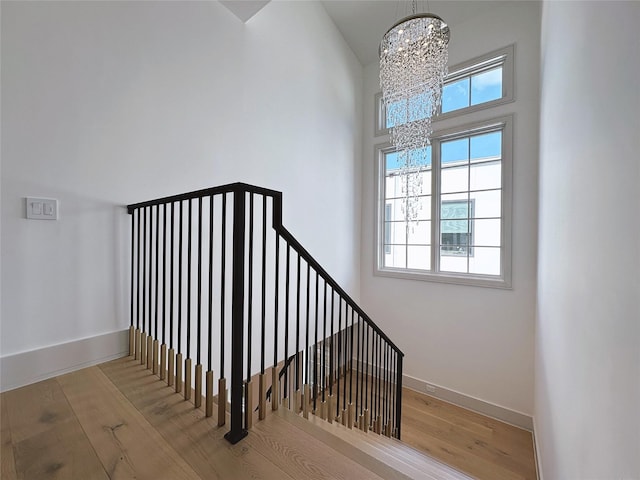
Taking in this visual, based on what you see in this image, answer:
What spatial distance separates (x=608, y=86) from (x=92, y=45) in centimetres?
242

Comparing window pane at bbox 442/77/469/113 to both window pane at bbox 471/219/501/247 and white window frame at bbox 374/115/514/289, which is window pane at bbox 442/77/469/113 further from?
window pane at bbox 471/219/501/247

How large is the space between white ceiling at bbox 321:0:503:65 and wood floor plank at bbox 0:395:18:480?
4.57 metres

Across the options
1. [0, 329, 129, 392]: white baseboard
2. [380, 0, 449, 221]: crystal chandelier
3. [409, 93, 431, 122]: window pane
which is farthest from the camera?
[409, 93, 431, 122]: window pane

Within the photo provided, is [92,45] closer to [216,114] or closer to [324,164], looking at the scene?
[216,114]

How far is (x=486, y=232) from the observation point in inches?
126

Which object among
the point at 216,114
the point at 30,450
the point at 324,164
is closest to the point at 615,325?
the point at 30,450

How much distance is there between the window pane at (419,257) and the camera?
3.58 m

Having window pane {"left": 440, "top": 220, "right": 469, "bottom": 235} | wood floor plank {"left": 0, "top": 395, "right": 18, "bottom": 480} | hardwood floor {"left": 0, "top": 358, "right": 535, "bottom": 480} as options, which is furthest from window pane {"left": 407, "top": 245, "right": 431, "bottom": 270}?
wood floor plank {"left": 0, "top": 395, "right": 18, "bottom": 480}

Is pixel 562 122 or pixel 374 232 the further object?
pixel 374 232

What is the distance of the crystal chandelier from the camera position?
2324 mm

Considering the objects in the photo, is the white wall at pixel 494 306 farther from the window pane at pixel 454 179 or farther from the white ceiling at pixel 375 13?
the window pane at pixel 454 179

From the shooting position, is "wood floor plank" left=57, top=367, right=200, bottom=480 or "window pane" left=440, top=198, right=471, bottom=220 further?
"window pane" left=440, top=198, right=471, bottom=220

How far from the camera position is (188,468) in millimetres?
956

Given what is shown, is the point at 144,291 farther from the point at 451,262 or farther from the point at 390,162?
the point at 390,162
